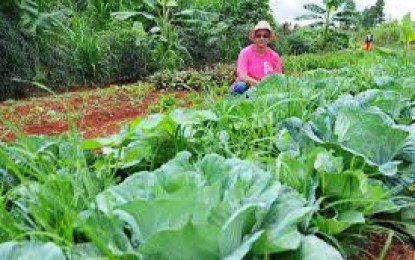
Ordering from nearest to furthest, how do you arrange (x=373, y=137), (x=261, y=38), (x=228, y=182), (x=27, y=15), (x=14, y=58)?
(x=228, y=182) → (x=373, y=137) → (x=261, y=38) → (x=14, y=58) → (x=27, y=15)

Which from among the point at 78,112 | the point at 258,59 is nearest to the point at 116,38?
the point at 78,112

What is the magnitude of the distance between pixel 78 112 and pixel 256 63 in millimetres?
1956

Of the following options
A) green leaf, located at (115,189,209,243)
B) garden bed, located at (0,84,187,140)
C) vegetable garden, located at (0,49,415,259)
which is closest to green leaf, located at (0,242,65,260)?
vegetable garden, located at (0,49,415,259)

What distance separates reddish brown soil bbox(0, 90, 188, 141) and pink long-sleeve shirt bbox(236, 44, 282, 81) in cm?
126

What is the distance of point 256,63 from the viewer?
553 centimetres

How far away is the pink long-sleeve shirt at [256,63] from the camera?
5.47 metres

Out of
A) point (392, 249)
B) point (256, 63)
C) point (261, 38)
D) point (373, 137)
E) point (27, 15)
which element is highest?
point (27, 15)

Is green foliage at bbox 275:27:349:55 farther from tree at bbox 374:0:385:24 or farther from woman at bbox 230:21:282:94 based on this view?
tree at bbox 374:0:385:24

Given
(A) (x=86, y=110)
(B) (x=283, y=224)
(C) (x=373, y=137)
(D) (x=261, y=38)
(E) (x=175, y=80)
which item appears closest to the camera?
(B) (x=283, y=224)

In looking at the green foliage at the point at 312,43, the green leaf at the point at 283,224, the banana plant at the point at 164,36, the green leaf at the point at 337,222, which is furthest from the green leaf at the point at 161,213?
the green foliage at the point at 312,43

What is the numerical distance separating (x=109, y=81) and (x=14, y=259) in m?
8.95

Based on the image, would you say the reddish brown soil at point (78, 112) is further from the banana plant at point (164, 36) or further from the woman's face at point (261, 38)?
the banana plant at point (164, 36)

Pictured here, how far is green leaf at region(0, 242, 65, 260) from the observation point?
1099 millimetres

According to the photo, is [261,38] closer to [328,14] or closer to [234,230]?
[234,230]
